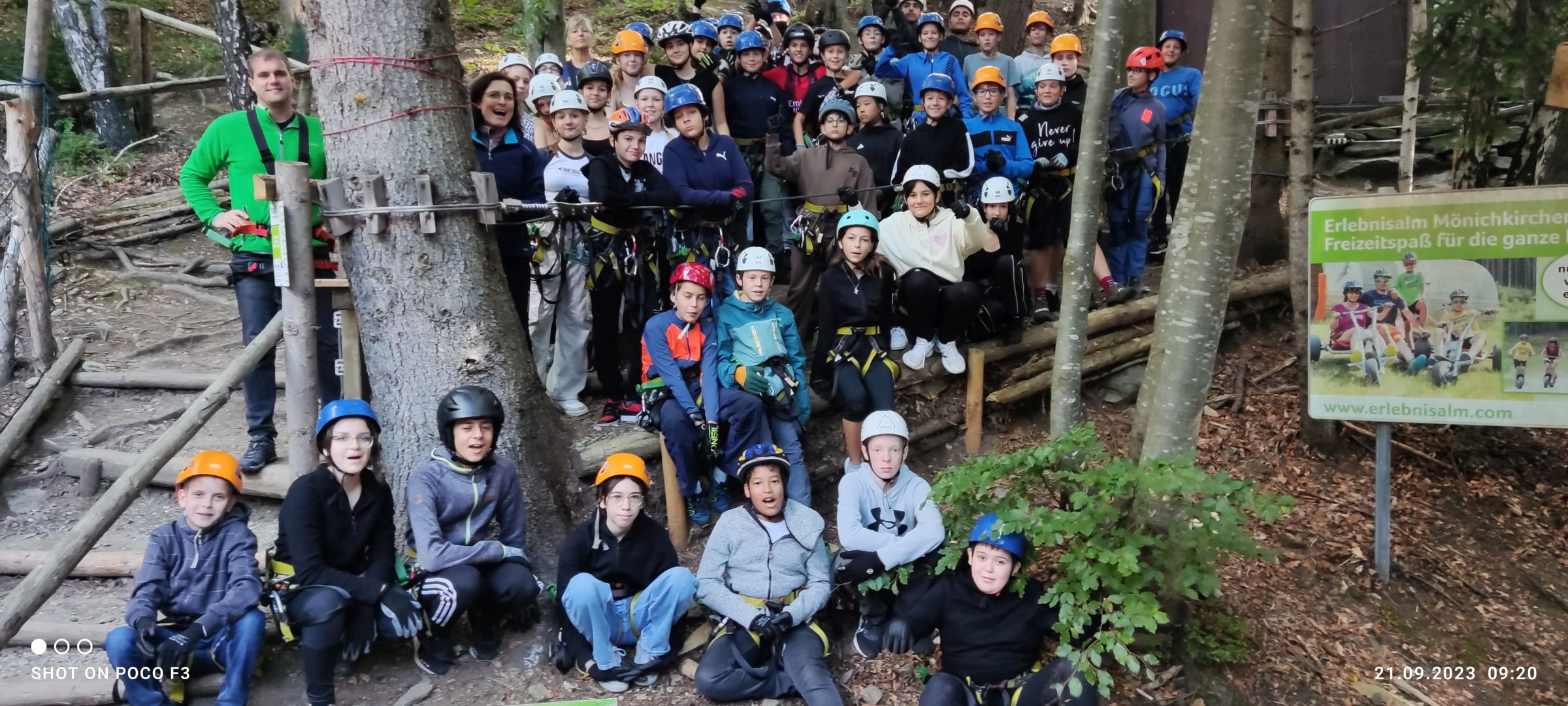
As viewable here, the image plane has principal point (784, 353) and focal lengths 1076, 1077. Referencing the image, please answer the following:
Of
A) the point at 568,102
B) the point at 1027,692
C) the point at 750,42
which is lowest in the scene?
the point at 1027,692

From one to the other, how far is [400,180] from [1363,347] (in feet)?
16.7

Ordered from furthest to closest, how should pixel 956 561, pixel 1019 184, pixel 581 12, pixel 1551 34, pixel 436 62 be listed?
pixel 581 12 → pixel 1019 184 → pixel 1551 34 → pixel 436 62 → pixel 956 561

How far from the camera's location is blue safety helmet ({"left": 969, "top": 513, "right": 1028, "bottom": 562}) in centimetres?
462

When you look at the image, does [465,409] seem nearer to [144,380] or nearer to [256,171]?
[256,171]

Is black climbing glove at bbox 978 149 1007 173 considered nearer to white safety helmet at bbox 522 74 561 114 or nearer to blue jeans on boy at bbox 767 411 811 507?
blue jeans on boy at bbox 767 411 811 507

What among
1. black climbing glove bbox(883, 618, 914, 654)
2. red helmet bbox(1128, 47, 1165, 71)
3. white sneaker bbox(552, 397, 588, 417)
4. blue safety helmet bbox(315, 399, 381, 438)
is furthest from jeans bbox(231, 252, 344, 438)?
red helmet bbox(1128, 47, 1165, 71)

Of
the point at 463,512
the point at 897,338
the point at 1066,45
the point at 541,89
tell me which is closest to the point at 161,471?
the point at 463,512

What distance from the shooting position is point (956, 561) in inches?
190

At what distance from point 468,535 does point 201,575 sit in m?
1.07

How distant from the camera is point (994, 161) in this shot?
24.9 feet

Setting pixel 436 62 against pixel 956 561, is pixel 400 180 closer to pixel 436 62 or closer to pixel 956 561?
pixel 436 62

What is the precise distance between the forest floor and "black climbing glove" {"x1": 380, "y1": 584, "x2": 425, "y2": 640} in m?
0.32

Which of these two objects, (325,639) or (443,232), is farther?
(443,232)

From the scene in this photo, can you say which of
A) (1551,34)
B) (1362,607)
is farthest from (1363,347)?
(1551,34)
